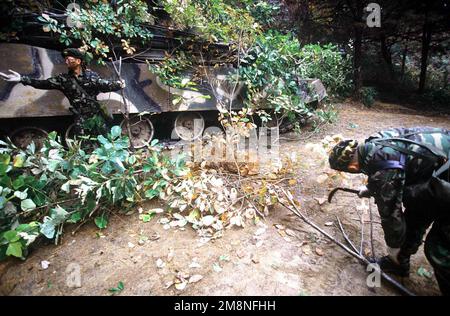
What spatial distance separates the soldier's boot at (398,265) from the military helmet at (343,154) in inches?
38.5

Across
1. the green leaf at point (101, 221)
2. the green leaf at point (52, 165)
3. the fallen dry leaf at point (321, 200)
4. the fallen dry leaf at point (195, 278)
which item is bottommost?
the fallen dry leaf at point (195, 278)

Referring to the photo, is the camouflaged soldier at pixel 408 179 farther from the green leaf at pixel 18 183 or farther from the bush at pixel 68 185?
the green leaf at pixel 18 183

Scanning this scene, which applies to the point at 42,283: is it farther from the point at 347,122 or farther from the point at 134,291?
the point at 347,122

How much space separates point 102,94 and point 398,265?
20.2ft

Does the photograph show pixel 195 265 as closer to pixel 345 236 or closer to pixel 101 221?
pixel 101 221

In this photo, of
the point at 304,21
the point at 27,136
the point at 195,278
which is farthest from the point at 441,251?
the point at 304,21

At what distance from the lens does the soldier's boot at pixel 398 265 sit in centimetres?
235

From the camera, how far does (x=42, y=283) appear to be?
254cm

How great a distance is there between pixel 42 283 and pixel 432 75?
18459 millimetres

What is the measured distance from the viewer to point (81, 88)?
15.1 ft

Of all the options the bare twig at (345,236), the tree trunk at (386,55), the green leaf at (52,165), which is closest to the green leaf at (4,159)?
the green leaf at (52,165)

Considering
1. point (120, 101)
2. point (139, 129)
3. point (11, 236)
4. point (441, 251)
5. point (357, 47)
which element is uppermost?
point (357, 47)

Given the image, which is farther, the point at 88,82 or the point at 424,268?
the point at 88,82
